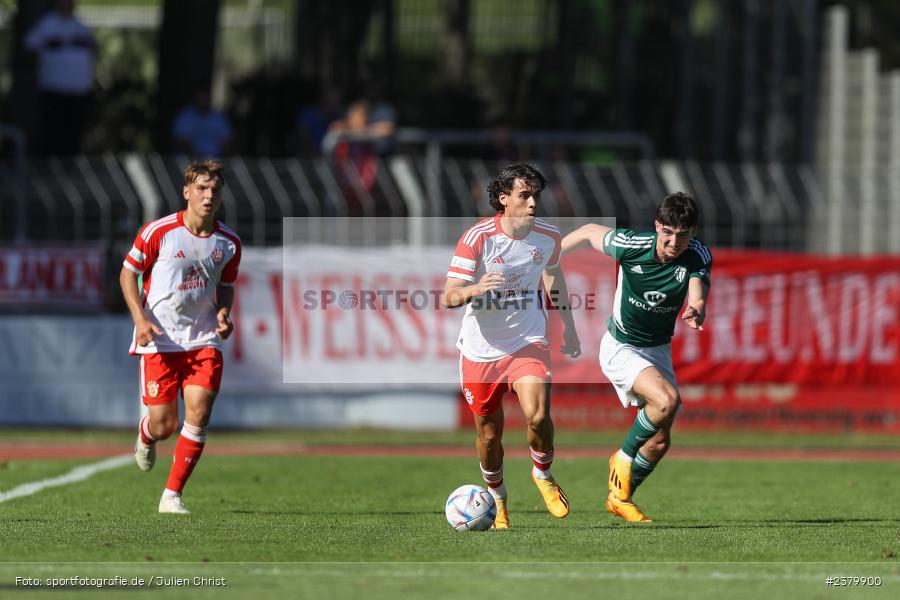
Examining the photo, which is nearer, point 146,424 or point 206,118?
point 146,424

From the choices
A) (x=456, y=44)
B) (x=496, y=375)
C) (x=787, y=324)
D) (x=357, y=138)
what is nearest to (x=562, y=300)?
(x=496, y=375)

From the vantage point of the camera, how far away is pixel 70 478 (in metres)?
14.2

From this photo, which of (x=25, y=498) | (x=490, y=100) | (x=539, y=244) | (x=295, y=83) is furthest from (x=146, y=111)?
(x=539, y=244)

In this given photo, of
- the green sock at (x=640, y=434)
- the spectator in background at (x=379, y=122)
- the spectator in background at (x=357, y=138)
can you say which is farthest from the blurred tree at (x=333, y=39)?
the green sock at (x=640, y=434)

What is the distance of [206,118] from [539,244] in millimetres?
12031

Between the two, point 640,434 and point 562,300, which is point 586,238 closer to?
point 562,300

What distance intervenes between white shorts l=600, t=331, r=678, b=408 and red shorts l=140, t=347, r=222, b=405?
258cm

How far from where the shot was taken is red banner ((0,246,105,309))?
19.3 m

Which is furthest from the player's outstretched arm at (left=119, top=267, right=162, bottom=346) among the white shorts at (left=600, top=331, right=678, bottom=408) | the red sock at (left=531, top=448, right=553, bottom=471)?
the white shorts at (left=600, top=331, right=678, bottom=408)

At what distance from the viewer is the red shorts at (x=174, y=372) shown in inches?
448

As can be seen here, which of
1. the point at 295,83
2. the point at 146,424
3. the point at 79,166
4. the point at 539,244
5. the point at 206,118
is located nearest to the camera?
the point at 539,244

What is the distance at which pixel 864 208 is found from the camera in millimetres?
20312

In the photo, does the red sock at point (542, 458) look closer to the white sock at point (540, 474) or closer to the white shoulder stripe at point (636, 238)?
the white sock at point (540, 474)

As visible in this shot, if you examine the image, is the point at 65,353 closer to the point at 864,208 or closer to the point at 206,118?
the point at 206,118
